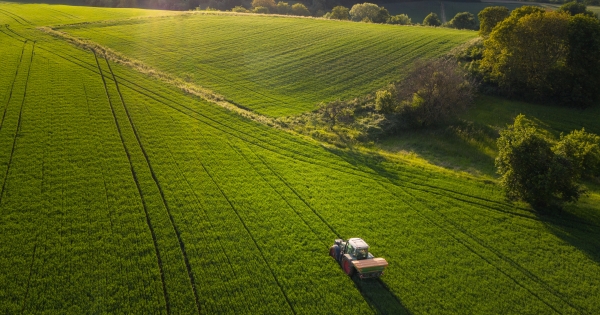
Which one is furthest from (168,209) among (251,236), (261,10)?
(261,10)

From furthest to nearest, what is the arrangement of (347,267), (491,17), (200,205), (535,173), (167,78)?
(491,17) < (167,78) < (535,173) < (200,205) < (347,267)

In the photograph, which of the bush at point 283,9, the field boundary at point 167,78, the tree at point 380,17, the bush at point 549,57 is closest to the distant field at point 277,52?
the field boundary at point 167,78

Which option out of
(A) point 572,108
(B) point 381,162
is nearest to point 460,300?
(B) point 381,162

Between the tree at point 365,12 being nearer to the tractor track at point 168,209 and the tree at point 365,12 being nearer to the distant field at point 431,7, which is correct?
the distant field at point 431,7

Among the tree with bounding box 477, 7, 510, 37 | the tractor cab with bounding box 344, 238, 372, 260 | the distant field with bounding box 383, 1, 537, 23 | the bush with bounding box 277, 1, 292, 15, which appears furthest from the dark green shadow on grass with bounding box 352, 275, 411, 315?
the distant field with bounding box 383, 1, 537, 23

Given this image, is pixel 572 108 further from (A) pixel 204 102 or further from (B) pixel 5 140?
(B) pixel 5 140

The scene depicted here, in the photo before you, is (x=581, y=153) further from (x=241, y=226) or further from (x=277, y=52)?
(x=277, y=52)
